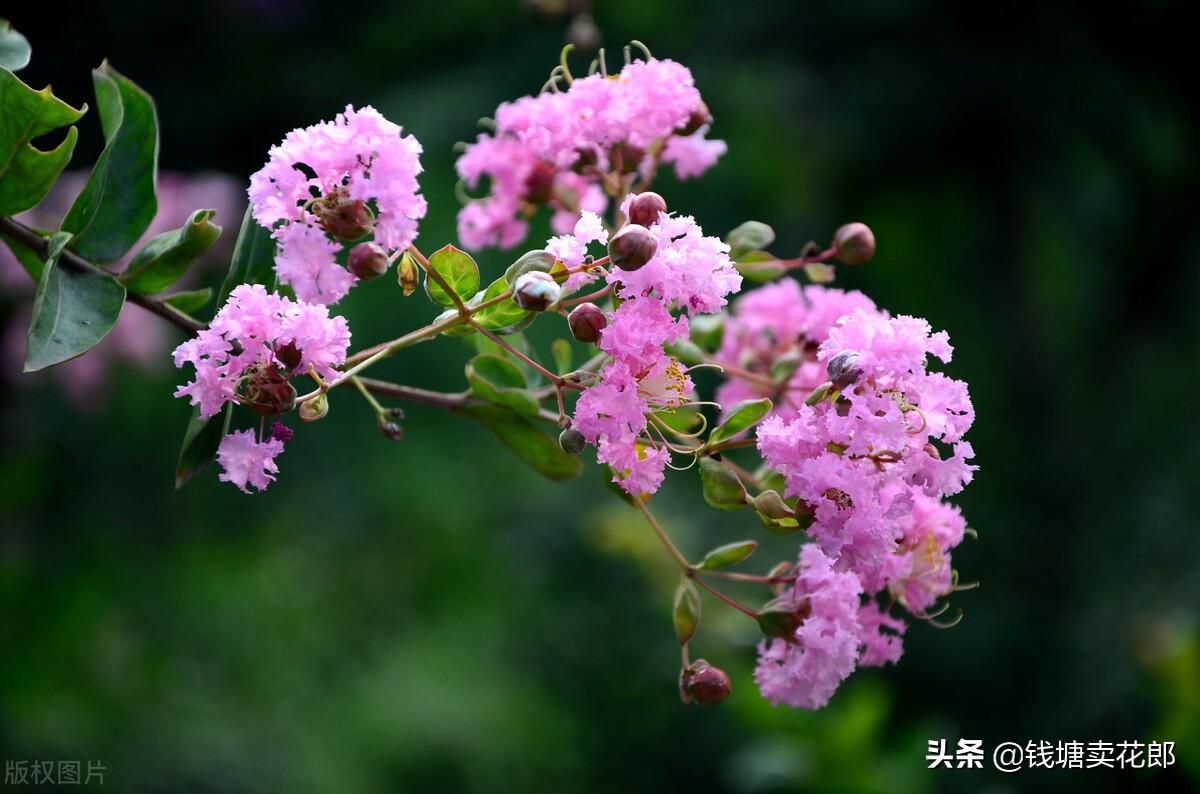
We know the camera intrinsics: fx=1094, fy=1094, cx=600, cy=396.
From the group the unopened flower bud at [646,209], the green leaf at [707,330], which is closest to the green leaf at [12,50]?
the unopened flower bud at [646,209]

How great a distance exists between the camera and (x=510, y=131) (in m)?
0.84

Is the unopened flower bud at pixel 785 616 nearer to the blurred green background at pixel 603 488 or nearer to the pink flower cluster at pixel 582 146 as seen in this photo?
the pink flower cluster at pixel 582 146

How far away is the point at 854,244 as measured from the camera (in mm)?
795

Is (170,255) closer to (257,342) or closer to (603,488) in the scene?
(257,342)

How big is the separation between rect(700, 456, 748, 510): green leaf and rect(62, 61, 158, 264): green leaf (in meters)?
0.38

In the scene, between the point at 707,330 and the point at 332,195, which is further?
the point at 707,330

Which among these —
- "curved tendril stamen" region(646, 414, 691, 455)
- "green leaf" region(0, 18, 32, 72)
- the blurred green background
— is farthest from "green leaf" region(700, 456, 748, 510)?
the blurred green background

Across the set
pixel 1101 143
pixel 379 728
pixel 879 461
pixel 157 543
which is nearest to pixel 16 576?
pixel 157 543

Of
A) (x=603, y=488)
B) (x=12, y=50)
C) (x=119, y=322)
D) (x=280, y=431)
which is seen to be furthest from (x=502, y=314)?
(x=603, y=488)

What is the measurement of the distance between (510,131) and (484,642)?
188 cm

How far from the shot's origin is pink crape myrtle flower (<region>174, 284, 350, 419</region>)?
1.92ft

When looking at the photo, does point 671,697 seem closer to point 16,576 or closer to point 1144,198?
point 16,576

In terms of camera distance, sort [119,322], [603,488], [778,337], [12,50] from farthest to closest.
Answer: [603,488] → [119,322] → [778,337] → [12,50]

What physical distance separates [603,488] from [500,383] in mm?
1534
